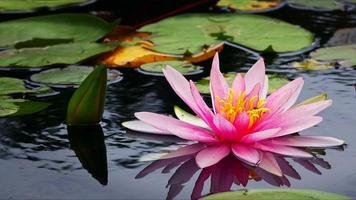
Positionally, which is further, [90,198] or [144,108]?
[144,108]

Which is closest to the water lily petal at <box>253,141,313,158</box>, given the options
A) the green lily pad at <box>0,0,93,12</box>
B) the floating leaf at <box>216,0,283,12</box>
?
the floating leaf at <box>216,0,283,12</box>

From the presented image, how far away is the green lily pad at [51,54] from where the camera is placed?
220 centimetres

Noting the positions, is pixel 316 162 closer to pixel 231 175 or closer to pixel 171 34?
pixel 231 175

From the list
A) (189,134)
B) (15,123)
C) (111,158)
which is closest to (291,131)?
(189,134)

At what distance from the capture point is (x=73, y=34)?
2.46 meters

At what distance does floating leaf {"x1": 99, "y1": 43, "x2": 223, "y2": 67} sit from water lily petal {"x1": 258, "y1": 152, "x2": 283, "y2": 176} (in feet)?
2.50

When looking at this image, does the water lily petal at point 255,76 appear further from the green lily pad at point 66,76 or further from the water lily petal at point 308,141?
the green lily pad at point 66,76

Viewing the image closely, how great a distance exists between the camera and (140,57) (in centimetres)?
227

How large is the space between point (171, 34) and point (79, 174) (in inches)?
41.2

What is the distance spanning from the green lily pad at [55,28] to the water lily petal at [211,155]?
0.97 metres

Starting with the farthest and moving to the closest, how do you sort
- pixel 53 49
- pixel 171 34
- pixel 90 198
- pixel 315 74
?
pixel 171 34
pixel 53 49
pixel 315 74
pixel 90 198

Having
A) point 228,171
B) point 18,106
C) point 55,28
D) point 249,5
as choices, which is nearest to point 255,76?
point 228,171

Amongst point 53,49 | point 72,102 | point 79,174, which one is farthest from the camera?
point 53,49

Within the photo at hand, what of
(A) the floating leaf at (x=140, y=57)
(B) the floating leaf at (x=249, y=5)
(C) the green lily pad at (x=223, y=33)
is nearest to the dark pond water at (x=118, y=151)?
(A) the floating leaf at (x=140, y=57)
